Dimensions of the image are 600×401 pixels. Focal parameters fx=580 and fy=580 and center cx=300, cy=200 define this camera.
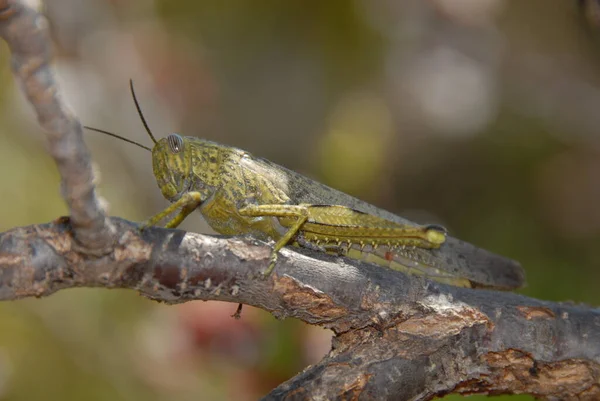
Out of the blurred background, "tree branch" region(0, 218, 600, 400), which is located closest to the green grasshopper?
"tree branch" region(0, 218, 600, 400)

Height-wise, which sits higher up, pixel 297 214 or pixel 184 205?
pixel 297 214

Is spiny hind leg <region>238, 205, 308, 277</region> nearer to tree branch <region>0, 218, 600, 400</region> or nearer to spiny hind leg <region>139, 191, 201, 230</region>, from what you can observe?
spiny hind leg <region>139, 191, 201, 230</region>

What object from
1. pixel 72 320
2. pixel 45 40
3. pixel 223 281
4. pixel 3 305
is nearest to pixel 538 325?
pixel 223 281

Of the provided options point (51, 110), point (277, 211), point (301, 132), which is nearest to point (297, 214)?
point (277, 211)

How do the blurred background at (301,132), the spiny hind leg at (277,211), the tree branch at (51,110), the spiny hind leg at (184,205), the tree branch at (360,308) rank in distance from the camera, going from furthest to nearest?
the blurred background at (301,132), the spiny hind leg at (277,211), the spiny hind leg at (184,205), the tree branch at (360,308), the tree branch at (51,110)

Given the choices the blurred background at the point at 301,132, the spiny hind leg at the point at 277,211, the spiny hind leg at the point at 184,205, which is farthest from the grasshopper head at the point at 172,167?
the blurred background at the point at 301,132

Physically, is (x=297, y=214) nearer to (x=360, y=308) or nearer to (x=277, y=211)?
(x=277, y=211)

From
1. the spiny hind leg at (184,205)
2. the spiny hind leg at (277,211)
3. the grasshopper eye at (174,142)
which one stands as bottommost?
the spiny hind leg at (184,205)

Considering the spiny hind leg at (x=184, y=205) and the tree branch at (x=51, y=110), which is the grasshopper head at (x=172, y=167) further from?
the tree branch at (x=51, y=110)
